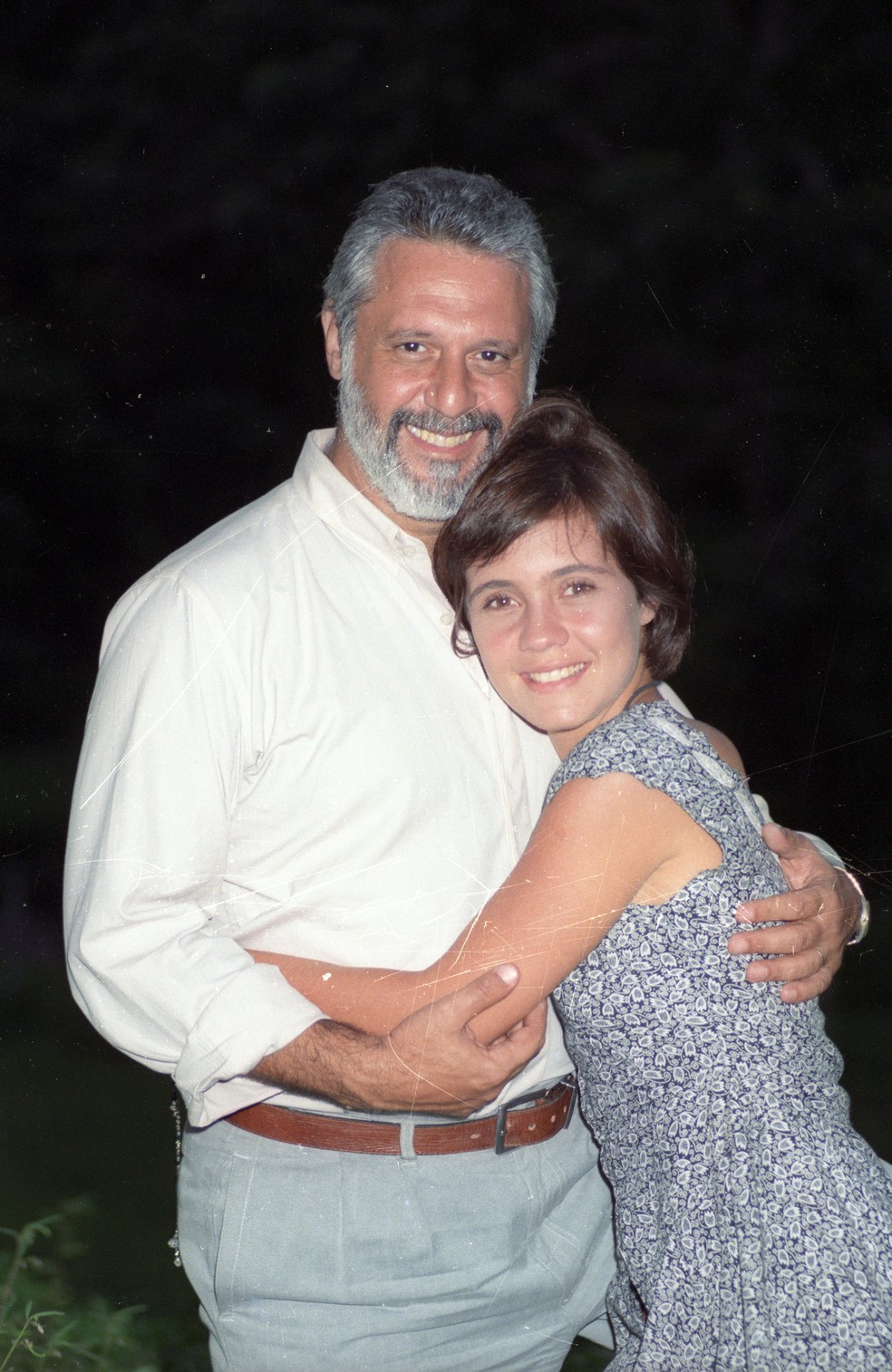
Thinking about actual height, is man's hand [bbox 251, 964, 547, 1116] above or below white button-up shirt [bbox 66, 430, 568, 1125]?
below

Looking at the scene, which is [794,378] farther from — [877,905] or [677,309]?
[877,905]

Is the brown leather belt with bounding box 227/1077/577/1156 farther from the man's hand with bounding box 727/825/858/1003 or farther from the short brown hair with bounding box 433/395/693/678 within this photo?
the short brown hair with bounding box 433/395/693/678

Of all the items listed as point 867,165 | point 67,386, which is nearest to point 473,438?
point 67,386

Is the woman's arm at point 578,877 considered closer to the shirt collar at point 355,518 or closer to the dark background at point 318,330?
the shirt collar at point 355,518

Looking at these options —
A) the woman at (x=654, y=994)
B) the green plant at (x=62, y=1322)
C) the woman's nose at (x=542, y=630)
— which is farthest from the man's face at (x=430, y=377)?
the green plant at (x=62, y=1322)

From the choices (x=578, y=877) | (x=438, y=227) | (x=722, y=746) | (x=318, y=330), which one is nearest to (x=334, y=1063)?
(x=578, y=877)

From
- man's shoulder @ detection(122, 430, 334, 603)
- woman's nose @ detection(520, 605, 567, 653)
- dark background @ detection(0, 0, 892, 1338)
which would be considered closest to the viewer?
woman's nose @ detection(520, 605, 567, 653)

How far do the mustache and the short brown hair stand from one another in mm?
Result: 176

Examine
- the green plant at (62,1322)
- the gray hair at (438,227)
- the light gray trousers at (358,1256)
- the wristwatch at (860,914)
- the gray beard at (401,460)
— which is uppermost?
the gray hair at (438,227)

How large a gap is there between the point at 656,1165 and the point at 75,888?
3.90 ft

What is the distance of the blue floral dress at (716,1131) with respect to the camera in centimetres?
177

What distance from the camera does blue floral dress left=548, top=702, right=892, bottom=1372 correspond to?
1.77 m

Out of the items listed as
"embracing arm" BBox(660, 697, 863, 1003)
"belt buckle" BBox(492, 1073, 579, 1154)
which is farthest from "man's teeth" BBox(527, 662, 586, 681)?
"belt buckle" BBox(492, 1073, 579, 1154)

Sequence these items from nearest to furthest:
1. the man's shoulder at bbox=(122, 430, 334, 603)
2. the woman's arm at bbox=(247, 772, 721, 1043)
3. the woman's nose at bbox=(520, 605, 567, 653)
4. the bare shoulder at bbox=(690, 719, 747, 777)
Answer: the woman's arm at bbox=(247, 772, 721, 1043)
the woman's nose at bbox=(520, 605, 567, 653)
the man's shoulder at bbox=(122, 430, 334, 603)
the bare shoulder at bbox=(690, 719, 747, 777)
